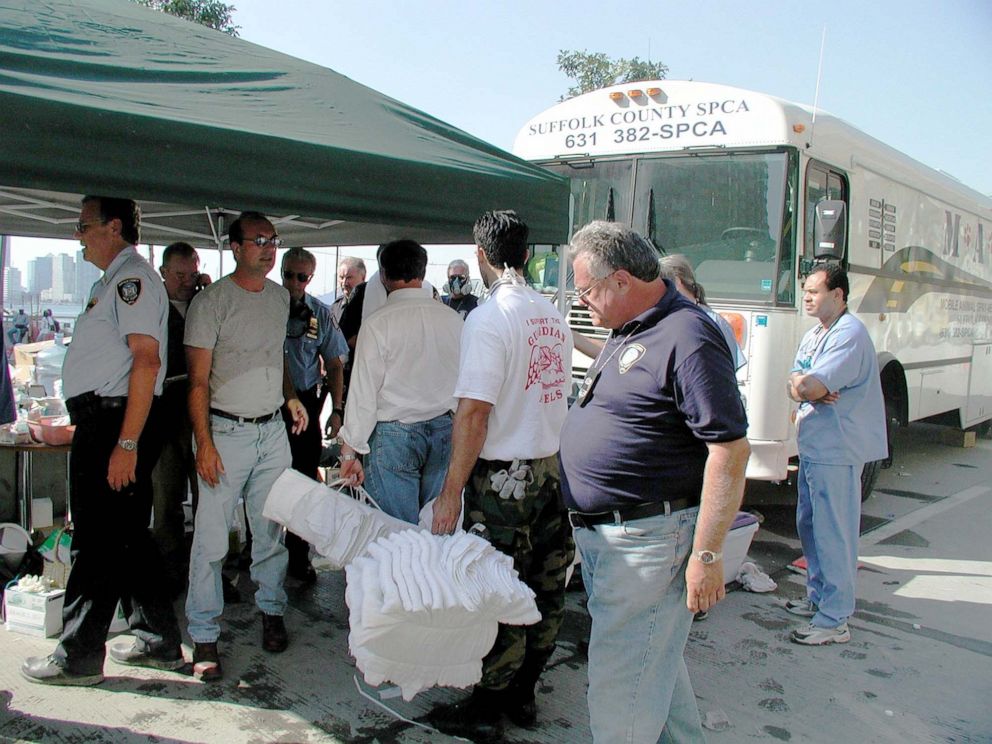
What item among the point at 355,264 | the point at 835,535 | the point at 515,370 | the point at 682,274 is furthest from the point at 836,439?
the point at 355,264

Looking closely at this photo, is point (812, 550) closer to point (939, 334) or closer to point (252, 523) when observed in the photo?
point (252, 523)

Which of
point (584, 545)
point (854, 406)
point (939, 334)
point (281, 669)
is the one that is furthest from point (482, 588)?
point (939, 334)

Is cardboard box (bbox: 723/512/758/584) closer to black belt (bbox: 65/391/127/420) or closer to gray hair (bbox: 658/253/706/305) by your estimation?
gray hair (bbox: 658/253/706/305)

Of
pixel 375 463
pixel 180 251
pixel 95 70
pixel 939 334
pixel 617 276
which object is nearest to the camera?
pixel 617 276

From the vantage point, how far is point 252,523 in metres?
3.52

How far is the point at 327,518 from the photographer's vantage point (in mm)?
2744

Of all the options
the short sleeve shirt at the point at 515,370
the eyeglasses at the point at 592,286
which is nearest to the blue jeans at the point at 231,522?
the short sleeve shirt at the point at 515,370

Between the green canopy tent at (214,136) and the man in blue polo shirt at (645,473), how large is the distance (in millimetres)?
1141

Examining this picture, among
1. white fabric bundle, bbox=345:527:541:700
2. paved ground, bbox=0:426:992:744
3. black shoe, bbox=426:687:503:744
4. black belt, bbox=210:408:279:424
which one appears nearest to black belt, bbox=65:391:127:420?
black belt, bbox=210:408:279:424

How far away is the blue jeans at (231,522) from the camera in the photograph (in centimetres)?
332

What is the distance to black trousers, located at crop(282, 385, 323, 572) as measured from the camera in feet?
14.0

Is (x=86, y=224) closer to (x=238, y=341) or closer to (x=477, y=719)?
(x=238, y=341)

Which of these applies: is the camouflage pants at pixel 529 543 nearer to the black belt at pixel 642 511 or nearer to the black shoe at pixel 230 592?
the black belt at pixel 642 511

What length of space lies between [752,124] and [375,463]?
3.87 m
